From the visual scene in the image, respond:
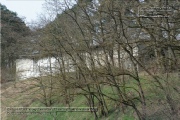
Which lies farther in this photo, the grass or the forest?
the grass

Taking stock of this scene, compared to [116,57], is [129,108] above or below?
below

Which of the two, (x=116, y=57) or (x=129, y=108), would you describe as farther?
(x=129, y=108)

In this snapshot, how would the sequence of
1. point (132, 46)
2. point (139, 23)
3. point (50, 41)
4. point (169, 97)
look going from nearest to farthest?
point (139, 23) → point (169, 97) → point (132, 46) → point (50, 41)

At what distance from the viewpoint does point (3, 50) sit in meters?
38.6

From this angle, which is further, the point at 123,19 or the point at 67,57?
the point at 67,57

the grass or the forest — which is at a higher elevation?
the forest

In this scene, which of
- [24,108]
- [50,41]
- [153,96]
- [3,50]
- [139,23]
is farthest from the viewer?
[3,50]

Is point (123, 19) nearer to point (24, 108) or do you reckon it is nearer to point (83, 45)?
point (83, 45)

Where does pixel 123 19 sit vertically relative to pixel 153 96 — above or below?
above

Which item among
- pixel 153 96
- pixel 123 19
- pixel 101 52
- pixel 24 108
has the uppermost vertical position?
pixel 123 19

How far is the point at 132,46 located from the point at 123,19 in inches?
51.3

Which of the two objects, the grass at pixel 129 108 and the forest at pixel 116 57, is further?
the grass at pixel 129 108

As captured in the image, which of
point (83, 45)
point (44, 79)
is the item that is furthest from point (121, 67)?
point (44, 79)

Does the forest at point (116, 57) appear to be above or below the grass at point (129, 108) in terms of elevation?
above
